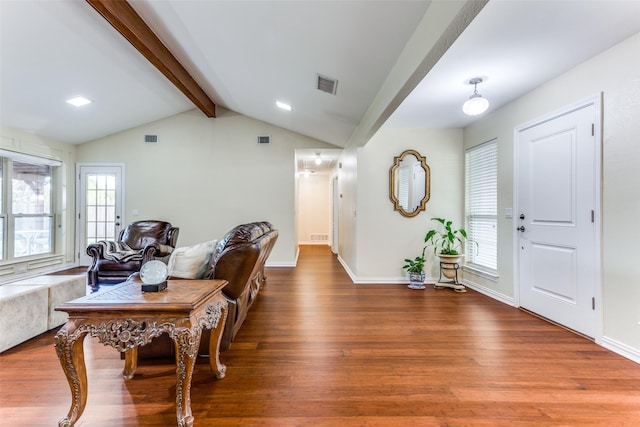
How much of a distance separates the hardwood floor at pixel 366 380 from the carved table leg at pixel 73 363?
0.40 ft

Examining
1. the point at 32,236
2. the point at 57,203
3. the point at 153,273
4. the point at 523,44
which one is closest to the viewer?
the point at 153,273

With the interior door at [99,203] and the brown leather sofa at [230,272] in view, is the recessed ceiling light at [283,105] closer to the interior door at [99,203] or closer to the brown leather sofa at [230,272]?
the brown leather sofa at [230,272]

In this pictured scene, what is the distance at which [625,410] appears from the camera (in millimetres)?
1584

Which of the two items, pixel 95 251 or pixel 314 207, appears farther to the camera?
pixel 314 207

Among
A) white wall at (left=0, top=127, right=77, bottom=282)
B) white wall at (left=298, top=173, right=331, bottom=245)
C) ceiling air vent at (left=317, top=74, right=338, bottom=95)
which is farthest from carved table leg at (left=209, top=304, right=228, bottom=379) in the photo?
white wall at (left=298, top=173, right=331, bottom=245)

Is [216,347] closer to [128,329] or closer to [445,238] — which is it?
[128,329]

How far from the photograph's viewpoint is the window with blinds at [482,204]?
12.3ft

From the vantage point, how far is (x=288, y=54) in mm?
2906

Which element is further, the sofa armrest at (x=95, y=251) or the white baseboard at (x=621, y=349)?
the sofa armrest at (x=95, y=251)

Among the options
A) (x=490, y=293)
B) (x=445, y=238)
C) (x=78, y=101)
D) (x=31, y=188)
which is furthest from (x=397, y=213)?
(x=31, y=188)

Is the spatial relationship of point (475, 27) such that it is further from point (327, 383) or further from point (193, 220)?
point (193, 220)

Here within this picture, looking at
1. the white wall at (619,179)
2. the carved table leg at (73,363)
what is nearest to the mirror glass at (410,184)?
the white wall at (619,179)

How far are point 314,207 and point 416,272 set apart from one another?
5.68 meters

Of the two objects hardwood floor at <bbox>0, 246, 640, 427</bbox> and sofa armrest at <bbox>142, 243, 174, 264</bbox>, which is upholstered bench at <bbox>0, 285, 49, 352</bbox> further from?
sofa armrest at <bbox>142, 243, 174, 264</bbox>
